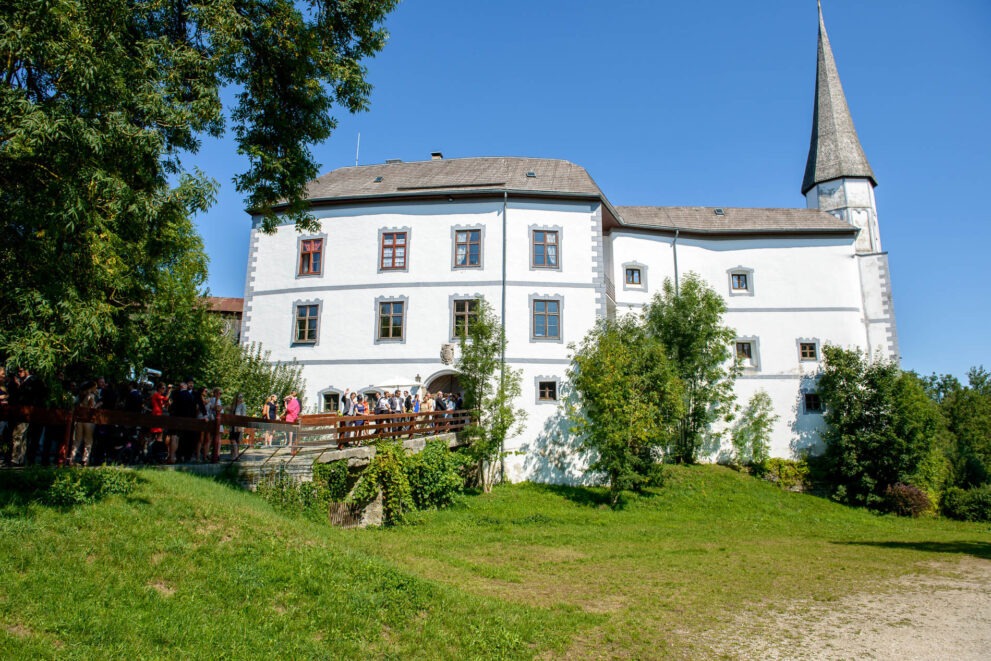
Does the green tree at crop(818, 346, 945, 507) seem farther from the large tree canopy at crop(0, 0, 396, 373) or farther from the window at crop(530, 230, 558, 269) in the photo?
the large tree canopy at crop(0, 0, 396, 373)

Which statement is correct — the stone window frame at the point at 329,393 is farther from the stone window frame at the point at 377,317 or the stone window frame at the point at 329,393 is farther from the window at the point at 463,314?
the window at the point at 463,314

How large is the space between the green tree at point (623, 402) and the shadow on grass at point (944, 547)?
6.68m

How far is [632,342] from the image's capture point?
25094 millimetres

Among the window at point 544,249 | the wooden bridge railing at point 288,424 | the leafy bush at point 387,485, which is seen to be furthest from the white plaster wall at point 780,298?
the leafy bush at point 387,485

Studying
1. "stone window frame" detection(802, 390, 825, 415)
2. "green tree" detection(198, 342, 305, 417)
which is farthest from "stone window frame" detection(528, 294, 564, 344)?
"stone window frame" detection(802, 390, 825, 415)

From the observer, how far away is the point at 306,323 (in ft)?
87.5

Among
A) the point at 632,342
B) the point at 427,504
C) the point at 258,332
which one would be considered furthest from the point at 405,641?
the point at 258,332

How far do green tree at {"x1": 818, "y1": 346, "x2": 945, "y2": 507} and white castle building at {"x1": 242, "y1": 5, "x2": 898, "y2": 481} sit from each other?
1.60 metres

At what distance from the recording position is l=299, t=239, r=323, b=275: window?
2730 centimetres

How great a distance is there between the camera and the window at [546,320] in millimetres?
25438

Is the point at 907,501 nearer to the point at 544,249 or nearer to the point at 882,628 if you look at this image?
the point at 544,249

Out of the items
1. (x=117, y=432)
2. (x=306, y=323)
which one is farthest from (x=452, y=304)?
(x=117, y=432)

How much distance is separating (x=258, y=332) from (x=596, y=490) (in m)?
14.7

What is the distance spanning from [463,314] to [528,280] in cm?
283
